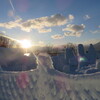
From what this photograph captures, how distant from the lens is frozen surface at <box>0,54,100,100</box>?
1190 mm

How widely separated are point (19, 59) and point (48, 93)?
13184mm

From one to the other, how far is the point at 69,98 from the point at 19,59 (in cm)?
1341

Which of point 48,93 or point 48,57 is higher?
point 48,57

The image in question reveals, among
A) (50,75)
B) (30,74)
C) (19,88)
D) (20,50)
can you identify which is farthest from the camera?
(20,50)

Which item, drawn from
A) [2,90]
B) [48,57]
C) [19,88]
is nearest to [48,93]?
[48,57]

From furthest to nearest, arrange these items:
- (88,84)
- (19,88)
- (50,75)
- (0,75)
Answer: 1. (0,75)
2. (19,88)
3. (50,75)
4. (88,84)

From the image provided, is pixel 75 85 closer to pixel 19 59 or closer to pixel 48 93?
pixel 48 93

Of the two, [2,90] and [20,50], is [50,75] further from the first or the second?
[20,50]

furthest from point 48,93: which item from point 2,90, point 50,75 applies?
point 2,90

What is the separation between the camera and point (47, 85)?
5.06 feet

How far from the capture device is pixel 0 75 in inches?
82.4

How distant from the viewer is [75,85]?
1.29 meters

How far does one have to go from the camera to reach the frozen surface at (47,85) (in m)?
1.19

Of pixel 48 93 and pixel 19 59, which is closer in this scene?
pixel 48 93
